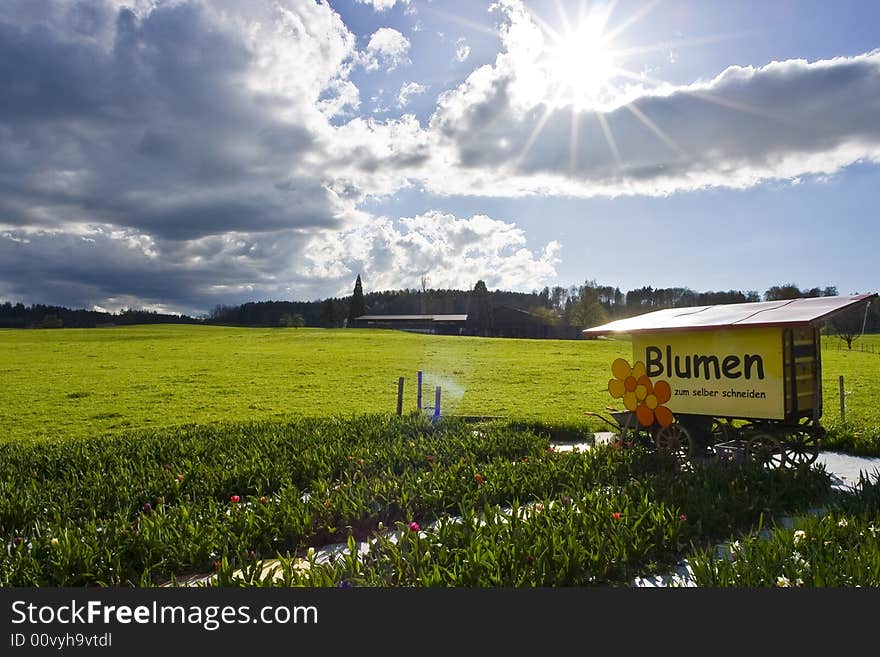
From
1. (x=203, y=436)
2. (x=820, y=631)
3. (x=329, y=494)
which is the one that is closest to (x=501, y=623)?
(x=820, y=631)

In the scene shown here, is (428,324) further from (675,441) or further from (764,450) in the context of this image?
(764,450)

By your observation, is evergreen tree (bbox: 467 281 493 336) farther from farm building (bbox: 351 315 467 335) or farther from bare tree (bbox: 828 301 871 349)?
bare tree (bbox: 828 301 871 349)

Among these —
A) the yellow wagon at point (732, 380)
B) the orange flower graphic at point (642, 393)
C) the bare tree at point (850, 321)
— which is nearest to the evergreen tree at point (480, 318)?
the bare tree at point (850, 321)

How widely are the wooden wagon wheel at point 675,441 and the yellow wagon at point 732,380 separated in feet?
0.07

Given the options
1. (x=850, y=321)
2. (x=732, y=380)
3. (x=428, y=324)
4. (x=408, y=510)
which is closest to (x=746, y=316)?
(x=732, y=380)

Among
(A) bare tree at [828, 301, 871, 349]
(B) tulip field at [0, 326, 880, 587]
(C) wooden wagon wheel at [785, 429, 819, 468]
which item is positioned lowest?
(B) tulip field at [0, 326, 880, 587]

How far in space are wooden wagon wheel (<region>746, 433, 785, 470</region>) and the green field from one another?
5.03 metres

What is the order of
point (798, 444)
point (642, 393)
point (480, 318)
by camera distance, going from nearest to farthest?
1. point (798, 444)
2. point (642, 393)
3. point (480, 318)

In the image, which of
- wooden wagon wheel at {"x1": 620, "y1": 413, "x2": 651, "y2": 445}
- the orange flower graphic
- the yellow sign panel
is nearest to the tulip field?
wooden wagon wheel at {"x1": 620, "y1": 413, "x2": 651, "y2": 445}

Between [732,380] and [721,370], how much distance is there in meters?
0.24

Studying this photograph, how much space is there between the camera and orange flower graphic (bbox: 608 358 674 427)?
10.2m

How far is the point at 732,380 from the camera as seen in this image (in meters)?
9.34

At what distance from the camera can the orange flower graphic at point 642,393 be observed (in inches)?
402

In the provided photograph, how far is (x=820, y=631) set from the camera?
3.98 meters
